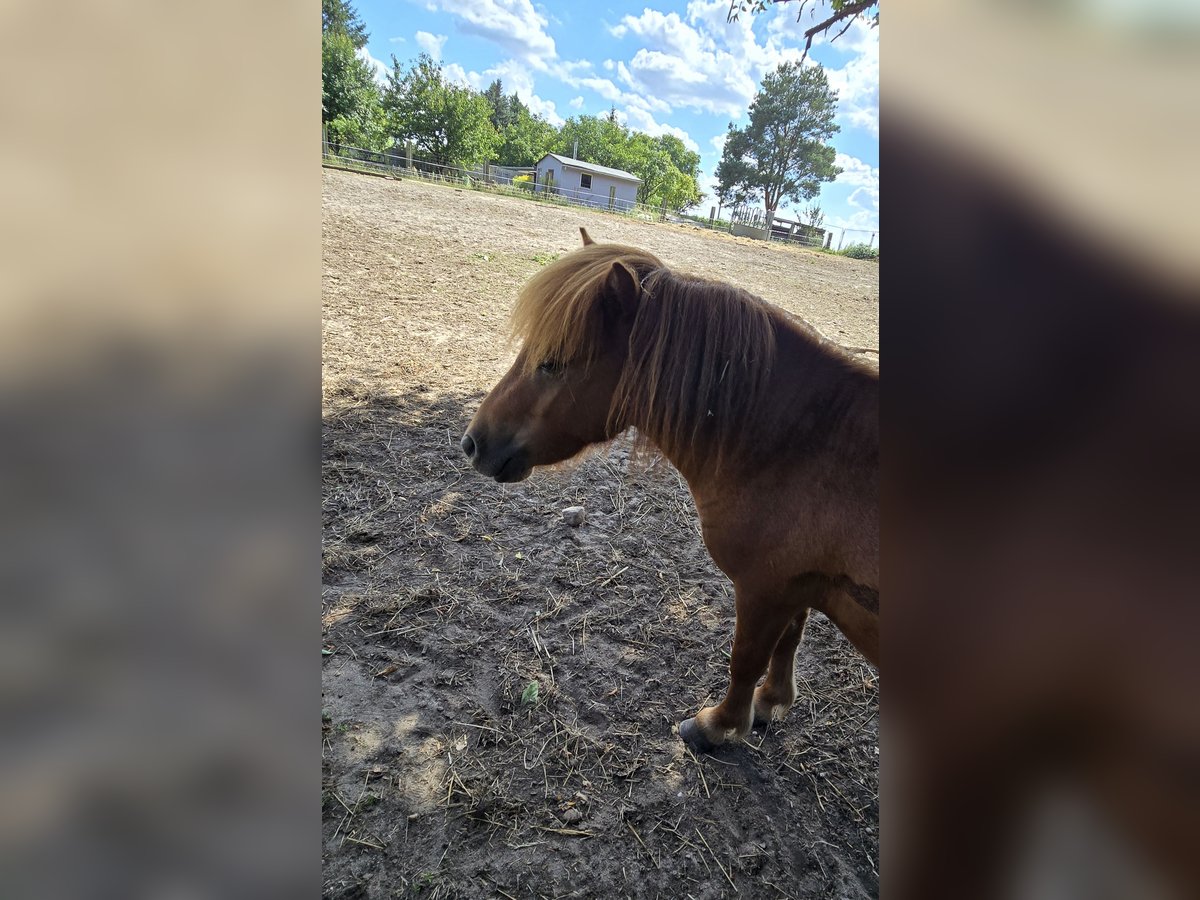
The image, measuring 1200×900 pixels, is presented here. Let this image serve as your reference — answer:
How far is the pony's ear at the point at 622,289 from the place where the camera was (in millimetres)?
1991

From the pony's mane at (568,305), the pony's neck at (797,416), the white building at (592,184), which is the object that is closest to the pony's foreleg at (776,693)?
the pony's neck at (797,416)

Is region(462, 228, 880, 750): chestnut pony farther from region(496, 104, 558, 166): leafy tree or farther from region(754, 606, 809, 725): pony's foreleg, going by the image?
region(496, 104, 558, 166): leafy tree

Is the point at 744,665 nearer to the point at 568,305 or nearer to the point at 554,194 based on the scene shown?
the point at 568,305

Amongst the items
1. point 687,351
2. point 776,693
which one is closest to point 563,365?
point 687,351

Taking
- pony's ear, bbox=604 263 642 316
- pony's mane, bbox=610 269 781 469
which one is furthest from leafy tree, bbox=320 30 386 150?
pony's mane, bbox=610 269 781 469

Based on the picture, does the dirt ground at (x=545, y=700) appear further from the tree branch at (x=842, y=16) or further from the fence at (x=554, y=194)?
the fence at (x=554, y=194)

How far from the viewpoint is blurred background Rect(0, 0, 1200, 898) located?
0.28 m

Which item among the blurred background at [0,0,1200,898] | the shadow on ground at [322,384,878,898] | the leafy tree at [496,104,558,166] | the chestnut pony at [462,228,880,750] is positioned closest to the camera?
the blurred background at [0,0,1200,898]

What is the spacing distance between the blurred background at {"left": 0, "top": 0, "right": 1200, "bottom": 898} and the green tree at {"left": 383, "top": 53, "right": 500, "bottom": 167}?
155 ft

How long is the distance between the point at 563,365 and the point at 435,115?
49088mm

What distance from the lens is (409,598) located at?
295 cm

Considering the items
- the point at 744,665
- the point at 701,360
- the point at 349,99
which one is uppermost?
the point at 349,99
